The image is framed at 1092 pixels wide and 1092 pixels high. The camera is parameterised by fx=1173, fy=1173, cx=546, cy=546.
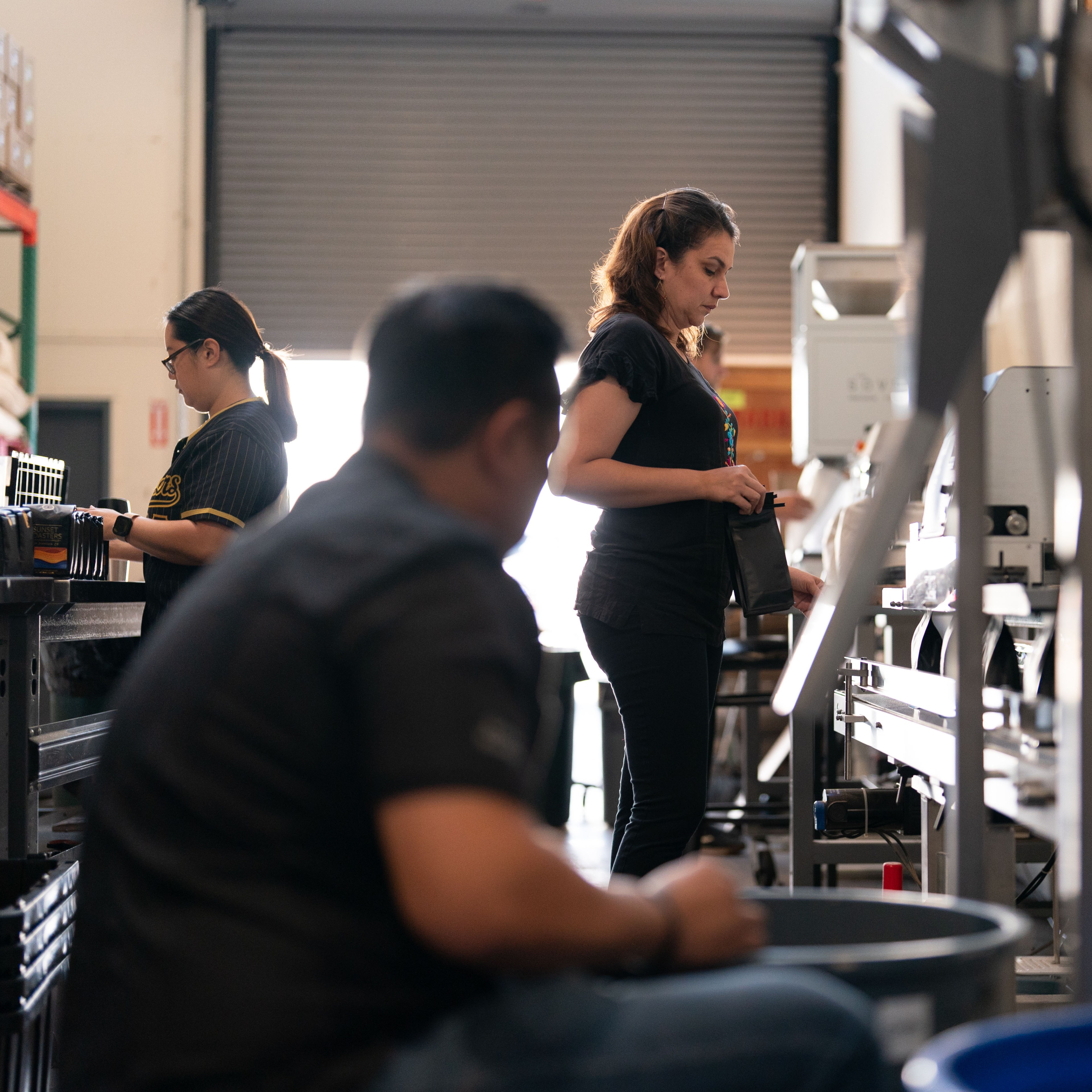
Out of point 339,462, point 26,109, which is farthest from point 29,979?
point 26,109

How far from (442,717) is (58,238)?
565 centimetres

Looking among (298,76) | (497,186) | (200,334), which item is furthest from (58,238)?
(200,334)

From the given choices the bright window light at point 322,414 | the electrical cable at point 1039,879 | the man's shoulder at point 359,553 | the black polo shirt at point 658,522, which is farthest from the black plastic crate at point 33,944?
the bright window light at point 322,414

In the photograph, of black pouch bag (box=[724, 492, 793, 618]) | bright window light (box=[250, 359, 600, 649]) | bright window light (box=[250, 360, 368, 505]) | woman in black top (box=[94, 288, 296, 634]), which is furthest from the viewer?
bright window light (box=[250, 360, 368, 505])

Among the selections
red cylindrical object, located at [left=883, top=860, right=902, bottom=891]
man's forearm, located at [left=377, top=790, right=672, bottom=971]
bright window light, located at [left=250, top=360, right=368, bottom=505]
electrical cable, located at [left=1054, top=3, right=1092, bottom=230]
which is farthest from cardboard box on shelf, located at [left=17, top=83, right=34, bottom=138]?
man's forearm, located at [left=377, top=790, right=672, bottom=971]

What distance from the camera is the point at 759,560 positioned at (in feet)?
5.57

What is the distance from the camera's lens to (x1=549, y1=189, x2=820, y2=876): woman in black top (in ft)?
5.09

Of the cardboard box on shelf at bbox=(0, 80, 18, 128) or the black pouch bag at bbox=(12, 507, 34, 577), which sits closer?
the black pouch bag at bbox=(12, 507, 34, 577)

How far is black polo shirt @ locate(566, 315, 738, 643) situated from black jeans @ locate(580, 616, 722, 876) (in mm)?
35

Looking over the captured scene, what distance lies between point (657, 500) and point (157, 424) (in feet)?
14.2

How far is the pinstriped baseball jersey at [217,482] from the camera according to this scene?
1991 mm

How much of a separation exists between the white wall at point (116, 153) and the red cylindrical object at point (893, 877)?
449 cm

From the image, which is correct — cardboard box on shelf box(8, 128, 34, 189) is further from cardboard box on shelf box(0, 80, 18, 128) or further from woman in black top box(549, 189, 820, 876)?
woman in black top box(549, 189, 820, 876)

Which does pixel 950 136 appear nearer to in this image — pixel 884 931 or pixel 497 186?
pixel 884 931
